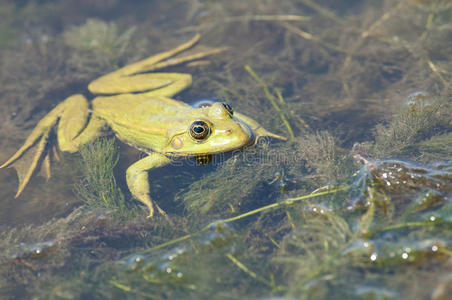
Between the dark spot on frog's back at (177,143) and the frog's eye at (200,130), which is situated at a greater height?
the frog's eye at (200,130)

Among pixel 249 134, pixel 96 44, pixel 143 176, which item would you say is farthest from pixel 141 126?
pixel 96 44

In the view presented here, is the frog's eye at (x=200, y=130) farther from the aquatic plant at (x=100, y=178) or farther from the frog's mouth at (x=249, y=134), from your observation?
the aquatic plant at (x=100, y=178)

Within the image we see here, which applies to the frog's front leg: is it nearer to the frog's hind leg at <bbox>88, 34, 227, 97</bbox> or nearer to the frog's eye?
the frog's eye

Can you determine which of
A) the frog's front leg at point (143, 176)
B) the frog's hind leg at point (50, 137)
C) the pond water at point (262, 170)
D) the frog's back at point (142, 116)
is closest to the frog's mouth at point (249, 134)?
the pond water at point (262, 170)

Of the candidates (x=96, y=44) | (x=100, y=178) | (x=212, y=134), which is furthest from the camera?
(x=96, y=44)

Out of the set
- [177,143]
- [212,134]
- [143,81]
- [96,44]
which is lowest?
[177,143]

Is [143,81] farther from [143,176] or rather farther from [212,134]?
[212,134]

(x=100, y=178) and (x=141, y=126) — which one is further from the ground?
(x=141, y=126)

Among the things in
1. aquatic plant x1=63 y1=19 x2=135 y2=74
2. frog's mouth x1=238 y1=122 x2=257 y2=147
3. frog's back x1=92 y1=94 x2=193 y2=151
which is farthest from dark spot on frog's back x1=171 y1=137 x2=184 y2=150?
aquatic plant x1=63 y1=19 x2=135 y2=74
